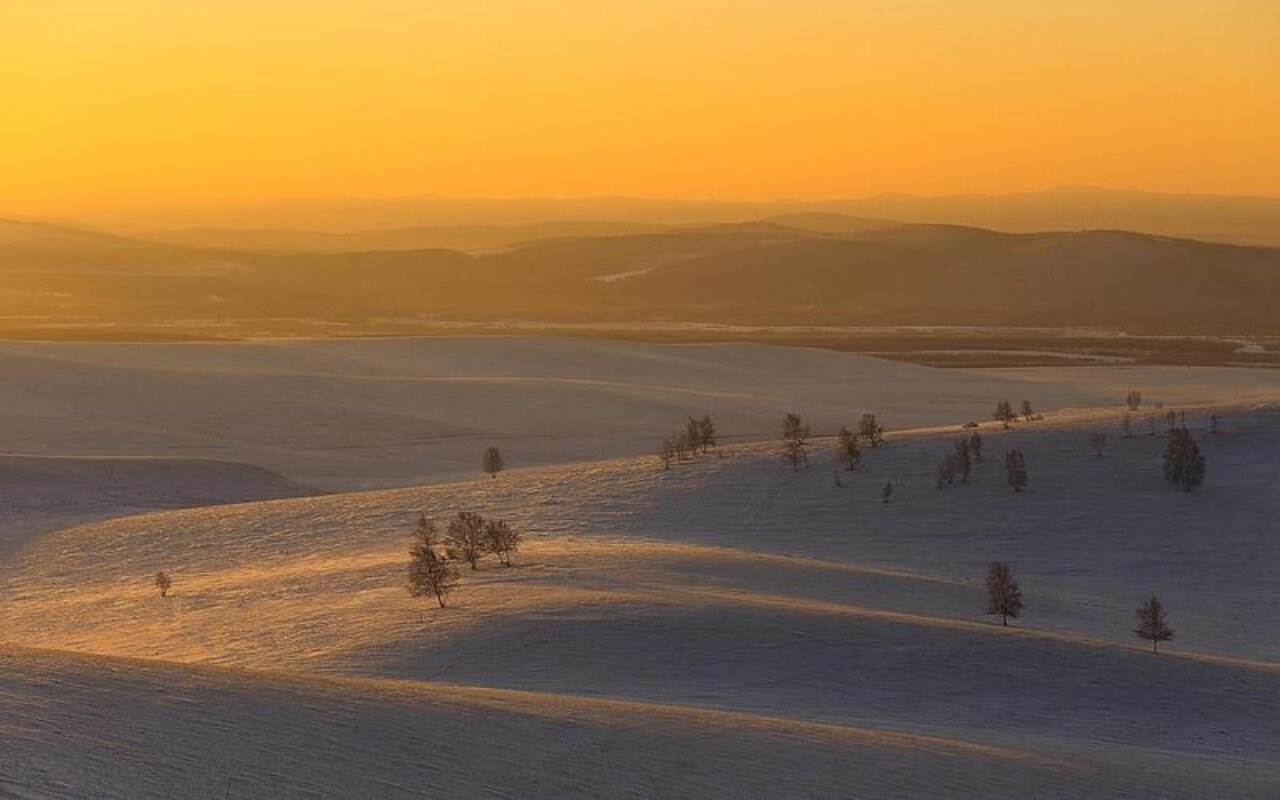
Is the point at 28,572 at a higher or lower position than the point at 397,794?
lower

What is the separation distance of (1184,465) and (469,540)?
14.7 m

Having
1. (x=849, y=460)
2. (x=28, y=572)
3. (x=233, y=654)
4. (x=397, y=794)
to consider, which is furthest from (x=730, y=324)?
(x=397, y=794)

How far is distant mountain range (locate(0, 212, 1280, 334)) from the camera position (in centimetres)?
11256

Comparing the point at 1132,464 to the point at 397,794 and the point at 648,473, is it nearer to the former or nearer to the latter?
the point at 648,473

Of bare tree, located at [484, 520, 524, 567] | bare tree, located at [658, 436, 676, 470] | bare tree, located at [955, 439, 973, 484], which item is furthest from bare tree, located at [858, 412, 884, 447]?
bare tree, located at [484, 520, 524, 567]

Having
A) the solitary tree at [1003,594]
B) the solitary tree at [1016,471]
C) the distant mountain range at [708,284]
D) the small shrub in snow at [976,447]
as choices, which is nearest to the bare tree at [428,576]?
the solitary tree at [1003,594]

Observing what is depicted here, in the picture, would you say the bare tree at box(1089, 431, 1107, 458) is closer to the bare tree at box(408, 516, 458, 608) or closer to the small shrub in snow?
the small shrub in snow

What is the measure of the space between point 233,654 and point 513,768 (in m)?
7.62

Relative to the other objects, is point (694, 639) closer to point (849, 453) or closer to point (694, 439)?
point (849, 453)

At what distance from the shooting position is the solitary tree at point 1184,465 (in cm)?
3059

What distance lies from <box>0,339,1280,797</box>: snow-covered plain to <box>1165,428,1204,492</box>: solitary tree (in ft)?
1.34

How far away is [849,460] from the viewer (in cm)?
3209

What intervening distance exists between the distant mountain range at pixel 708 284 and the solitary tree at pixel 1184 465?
7100cm

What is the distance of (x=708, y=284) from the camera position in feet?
475
